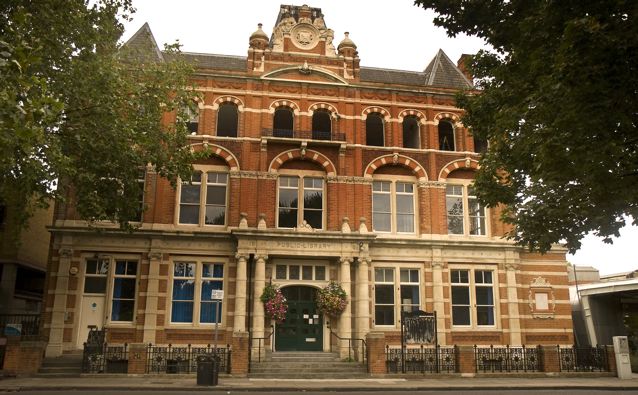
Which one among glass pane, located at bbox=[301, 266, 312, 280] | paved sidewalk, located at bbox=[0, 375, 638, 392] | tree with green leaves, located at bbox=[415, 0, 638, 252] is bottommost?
paved sidewalk, located at bbox=[0, 375, 638, 392]

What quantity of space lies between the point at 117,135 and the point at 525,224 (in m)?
12.3

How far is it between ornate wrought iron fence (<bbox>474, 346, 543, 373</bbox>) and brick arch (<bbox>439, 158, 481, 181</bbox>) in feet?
26.0

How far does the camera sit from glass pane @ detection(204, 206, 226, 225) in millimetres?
24125

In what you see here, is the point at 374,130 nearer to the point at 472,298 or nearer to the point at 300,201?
Result: the point at 300,201

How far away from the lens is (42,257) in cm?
3030

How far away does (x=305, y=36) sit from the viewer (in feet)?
86.9

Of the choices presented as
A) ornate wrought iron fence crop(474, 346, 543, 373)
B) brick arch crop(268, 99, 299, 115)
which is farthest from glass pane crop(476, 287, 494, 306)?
brick arch crop(268, 99, 299, 115)

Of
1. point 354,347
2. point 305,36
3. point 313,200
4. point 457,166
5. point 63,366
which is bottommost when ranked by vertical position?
point 63,366

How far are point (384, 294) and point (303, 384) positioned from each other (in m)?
7.64

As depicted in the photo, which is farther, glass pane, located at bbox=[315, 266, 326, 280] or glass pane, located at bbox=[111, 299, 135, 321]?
glass pane, located at bbox=[315, 266, 326, 280]

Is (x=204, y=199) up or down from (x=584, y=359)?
up

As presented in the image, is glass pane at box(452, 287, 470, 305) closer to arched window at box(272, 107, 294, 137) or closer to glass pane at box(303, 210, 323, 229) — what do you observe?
→ glass pane at box(303, 210, 323, 229)

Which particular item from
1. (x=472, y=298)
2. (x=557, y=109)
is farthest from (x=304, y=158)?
(x=557, y=109)

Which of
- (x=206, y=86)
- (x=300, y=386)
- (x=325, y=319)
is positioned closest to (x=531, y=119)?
(x=300, y=386)
